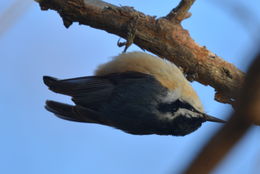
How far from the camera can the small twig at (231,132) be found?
610mm

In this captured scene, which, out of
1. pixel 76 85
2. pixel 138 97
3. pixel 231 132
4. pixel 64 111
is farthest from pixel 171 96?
pixel 231 132

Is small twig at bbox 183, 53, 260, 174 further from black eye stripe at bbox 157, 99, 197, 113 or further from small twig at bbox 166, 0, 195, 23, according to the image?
small twig at bbox 166, 0, 195, 23

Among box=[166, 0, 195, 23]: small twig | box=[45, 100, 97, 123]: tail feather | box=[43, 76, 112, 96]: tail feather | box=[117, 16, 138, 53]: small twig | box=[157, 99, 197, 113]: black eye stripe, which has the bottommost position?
box=[45, 100, 97, 123]: tail feather

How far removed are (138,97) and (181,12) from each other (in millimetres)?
790

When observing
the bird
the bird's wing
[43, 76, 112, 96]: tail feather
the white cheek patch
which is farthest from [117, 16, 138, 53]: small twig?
the white cheek patch

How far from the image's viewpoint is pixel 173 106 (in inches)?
129

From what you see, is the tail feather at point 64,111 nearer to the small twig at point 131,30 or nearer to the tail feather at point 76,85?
the tail feather at point 76,85

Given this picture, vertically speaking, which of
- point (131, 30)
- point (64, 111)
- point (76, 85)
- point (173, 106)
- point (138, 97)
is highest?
point (131, 30)

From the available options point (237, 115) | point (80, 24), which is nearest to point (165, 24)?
point (80, 24)

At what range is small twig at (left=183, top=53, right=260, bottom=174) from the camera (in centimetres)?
61

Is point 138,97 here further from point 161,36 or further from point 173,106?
point 161,36

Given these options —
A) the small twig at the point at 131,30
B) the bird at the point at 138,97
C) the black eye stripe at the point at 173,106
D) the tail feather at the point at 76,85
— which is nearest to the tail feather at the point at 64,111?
the bird at the point at 138,97

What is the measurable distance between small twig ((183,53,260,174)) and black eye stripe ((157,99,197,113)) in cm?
264

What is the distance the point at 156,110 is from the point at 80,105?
2.39 feet
